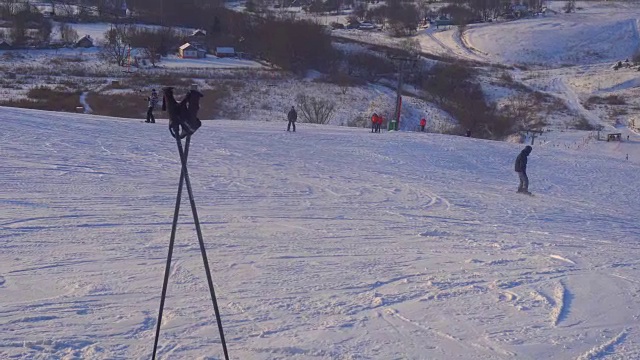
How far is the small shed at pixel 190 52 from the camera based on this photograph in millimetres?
58062

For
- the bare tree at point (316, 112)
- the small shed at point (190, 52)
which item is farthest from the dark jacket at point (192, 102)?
the small shed at point (190, 52)

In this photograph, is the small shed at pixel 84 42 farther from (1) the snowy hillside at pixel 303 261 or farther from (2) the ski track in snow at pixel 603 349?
(2) the ski track in snow at pixel 603 349

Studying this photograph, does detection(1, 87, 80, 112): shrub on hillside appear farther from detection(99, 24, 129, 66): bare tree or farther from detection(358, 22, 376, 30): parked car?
detection(358, 22, 376, 30): parked car

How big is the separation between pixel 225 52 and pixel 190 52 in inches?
149

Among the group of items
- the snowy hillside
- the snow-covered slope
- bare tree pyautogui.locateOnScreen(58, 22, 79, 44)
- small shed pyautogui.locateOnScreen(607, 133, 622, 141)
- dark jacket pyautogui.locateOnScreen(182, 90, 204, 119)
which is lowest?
small shed pyautogui.locateOnScreen(607, 133, 622, 141)

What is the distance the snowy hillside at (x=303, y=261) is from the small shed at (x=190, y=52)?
1589 inches

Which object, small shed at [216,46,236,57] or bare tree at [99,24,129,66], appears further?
small shed at [216,46,236,57]

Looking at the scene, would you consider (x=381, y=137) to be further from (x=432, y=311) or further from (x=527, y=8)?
(x=527, y=8)

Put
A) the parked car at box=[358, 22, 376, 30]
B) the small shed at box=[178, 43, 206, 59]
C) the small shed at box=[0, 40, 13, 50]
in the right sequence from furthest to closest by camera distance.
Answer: the parked car at box=[358, 22, 376, 30]
the small shed at box=[178, 43, 206, 59]
the small shed at box=[0, 40, 13, 50]

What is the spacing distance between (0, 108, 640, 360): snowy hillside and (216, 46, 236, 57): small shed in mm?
42918

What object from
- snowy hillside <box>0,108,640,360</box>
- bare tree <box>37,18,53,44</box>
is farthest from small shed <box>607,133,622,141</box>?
bare tree <box>37,18,53,44</box>

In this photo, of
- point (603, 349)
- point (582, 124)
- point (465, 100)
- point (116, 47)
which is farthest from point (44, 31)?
point (603, 349)

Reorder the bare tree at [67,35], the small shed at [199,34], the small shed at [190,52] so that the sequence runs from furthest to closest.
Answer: the small shed at [199,34], the bare tree at [67,35], the small shed at [190,52]

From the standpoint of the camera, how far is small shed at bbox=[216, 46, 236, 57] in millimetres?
60781
